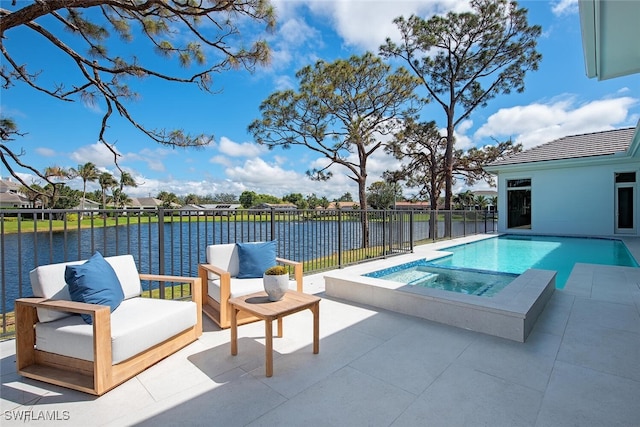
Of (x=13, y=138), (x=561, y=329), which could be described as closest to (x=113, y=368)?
(x=561, y=329)

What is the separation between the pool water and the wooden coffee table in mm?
2495

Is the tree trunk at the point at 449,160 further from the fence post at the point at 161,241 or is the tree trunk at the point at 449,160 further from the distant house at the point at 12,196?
the distant house at the point at 12,196

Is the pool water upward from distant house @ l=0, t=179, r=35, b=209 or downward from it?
downward

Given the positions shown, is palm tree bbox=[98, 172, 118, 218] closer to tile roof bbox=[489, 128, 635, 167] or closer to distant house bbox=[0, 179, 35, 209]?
distant house bbox=[0, 179, 35, 209]

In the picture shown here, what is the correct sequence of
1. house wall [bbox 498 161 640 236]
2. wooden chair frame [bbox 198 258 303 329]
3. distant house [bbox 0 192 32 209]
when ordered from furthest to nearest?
house wall [bbox 498 161 640 236], distant house [bbox 0 192 32 209], wooden chair frame [bbox 198 258 303 329]

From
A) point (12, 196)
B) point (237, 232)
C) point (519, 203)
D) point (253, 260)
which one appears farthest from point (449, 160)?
point (12, 196)

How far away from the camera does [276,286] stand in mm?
2518

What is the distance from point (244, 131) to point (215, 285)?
30.3 feet

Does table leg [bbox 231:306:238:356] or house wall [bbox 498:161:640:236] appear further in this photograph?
house wall [bbox 498:161:640:236]

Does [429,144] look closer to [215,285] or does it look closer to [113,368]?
[215,285]

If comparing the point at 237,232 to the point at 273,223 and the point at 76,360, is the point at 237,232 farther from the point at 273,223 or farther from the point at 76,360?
the point at 76,360

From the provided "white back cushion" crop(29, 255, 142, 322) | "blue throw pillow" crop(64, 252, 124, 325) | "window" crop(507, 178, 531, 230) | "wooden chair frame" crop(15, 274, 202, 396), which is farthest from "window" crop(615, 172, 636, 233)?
"white back cushion" crop(29, 255, 142, 322)

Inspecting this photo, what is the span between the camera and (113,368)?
2025 mm

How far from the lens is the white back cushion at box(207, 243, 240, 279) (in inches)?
136
